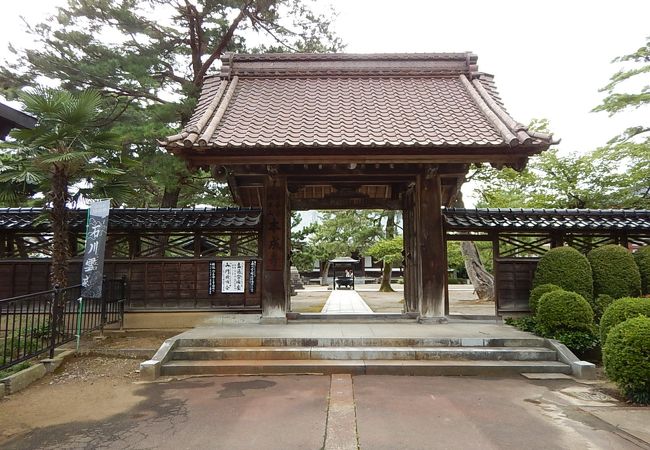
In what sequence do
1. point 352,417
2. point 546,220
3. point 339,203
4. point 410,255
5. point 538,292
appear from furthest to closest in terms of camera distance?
point 339,203 < point 410,255 < point 546,220 < point 538,292 < point 352,417

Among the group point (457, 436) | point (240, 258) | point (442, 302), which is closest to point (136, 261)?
point (240, 258)

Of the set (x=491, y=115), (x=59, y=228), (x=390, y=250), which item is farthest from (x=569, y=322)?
(x=390, y=250)

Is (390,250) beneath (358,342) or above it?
above

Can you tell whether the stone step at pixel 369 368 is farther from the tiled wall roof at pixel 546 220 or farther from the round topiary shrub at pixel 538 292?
the tiled wall roof at pixel 546 220

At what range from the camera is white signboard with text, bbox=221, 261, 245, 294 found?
28.8 ft

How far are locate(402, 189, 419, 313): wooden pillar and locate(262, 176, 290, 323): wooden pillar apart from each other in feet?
10.2

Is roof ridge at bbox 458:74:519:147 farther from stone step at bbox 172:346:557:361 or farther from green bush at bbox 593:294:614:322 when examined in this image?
green bush at bbox 593:294:614:322

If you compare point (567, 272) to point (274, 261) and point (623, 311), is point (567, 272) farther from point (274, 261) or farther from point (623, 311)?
point (274, 261)

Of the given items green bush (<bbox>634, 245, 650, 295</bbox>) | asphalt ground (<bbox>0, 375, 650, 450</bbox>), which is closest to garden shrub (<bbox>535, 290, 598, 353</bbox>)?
asphalt ground (<bbox>0, 375, 650, 450</bbox>)

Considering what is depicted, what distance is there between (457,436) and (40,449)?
162 inches

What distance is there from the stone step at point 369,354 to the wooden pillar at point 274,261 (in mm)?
1783

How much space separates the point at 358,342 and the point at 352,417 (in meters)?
2.44

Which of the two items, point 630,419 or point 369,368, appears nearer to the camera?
point 630,419

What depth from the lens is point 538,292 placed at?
314 inches
